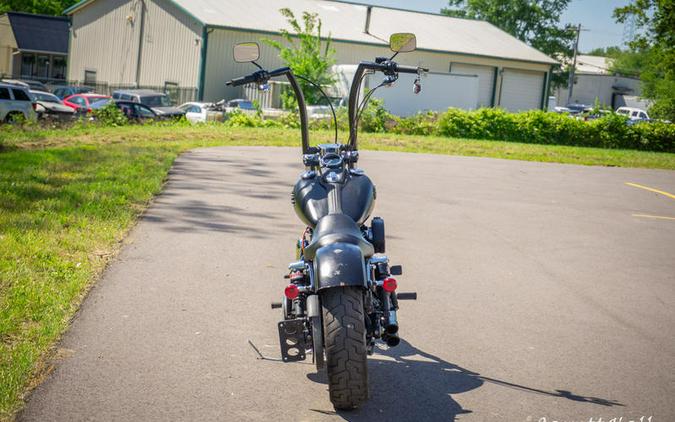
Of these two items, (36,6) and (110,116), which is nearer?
(110,116)

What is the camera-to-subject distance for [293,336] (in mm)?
4453

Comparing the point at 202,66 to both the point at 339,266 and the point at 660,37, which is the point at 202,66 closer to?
the point at 660,37

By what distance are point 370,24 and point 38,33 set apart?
28690 millimetres

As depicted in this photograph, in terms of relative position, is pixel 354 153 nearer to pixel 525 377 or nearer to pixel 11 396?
pixel 525 377

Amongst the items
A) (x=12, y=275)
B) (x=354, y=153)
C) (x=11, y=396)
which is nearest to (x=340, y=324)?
(x=354, y=153)

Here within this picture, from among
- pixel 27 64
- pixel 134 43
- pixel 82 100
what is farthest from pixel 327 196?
pixel 27 64

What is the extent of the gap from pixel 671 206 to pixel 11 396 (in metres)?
13.5

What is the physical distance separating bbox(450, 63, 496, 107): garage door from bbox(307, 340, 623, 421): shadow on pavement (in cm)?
→ 4262

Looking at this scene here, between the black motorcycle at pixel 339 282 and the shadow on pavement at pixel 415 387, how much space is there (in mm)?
342

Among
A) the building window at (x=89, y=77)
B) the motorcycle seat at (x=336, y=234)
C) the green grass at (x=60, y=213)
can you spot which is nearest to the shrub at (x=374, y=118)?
the green grass at (x=60, y=213)

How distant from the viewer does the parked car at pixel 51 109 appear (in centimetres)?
2792

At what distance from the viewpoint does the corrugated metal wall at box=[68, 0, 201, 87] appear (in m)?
41.0

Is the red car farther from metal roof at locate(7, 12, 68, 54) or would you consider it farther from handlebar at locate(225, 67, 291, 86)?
handlebar at locate(225, 67, 291, 86)

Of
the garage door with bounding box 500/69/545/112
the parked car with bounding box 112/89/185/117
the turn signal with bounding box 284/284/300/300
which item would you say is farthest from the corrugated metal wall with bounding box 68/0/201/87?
the turn signal with bounding box 284/284/300/300
